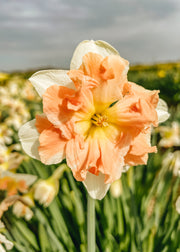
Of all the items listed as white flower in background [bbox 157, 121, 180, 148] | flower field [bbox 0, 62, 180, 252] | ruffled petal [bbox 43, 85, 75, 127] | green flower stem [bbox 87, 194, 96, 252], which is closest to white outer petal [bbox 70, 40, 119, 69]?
ruffled petal [bbox 43, 85, 75, 127]

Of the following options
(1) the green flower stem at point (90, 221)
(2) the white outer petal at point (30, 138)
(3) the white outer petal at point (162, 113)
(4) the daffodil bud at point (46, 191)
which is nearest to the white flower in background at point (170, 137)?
(4) the daffodil bud at point (46, 191)

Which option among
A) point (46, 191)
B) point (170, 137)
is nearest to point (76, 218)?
point (46, 191)

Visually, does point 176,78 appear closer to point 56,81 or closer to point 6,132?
point 6,132

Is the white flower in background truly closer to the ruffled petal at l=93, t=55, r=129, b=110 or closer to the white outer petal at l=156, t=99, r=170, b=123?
the white outer petal at l=156, t=99, r=170, b=123

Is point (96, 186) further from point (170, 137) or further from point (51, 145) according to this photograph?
point (170, 137)

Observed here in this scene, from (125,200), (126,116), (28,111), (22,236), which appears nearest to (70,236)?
(22,236)

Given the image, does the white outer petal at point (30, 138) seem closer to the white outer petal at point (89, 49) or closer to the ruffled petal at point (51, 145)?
the ruffled petal at point (51, 145)

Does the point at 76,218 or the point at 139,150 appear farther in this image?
the point at 76,218
